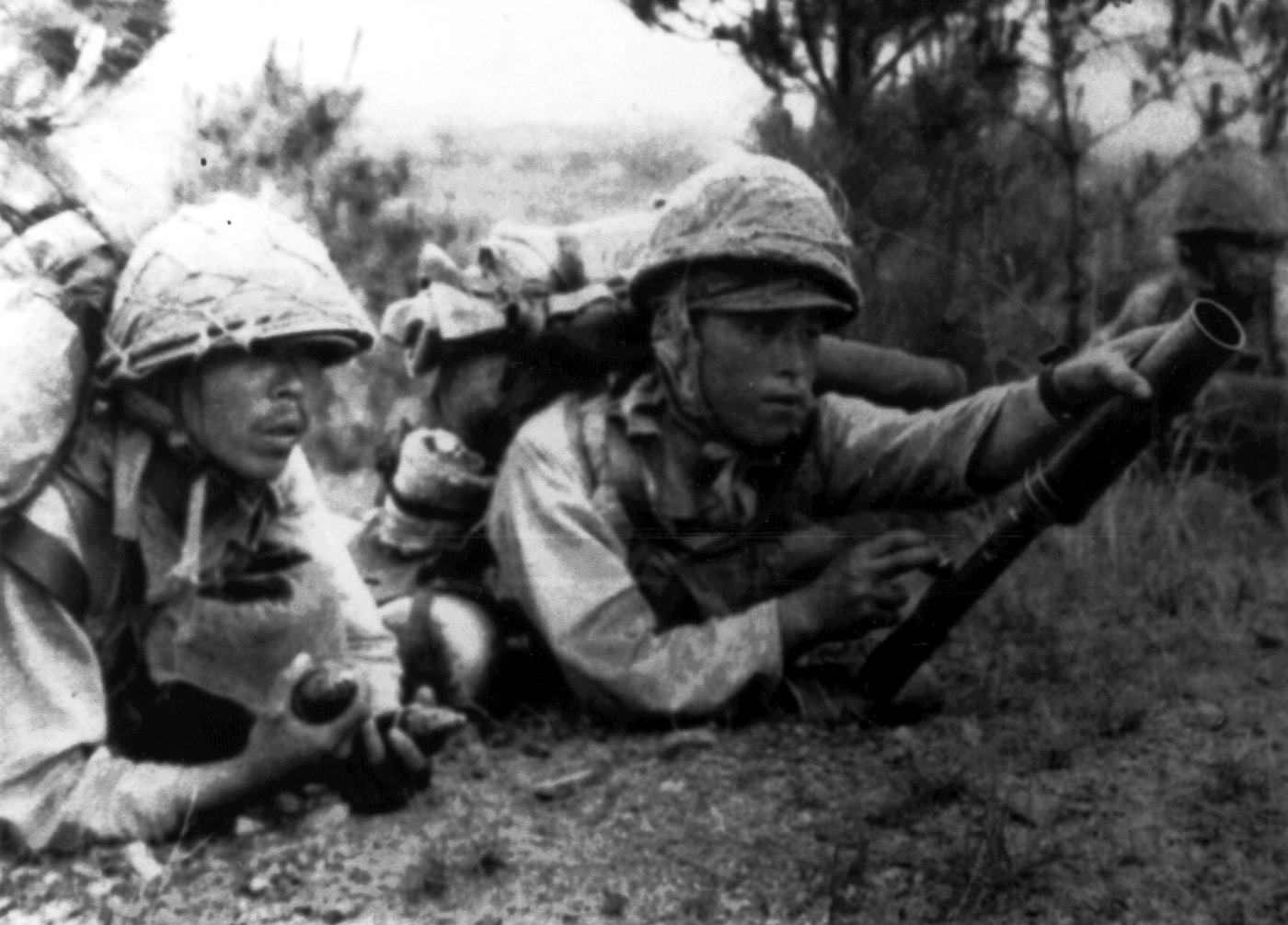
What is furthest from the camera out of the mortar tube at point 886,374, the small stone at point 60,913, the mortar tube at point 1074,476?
the mortar tube at point 886,374

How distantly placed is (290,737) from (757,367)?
1240 millimetres

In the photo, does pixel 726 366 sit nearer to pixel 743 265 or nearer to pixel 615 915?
pixel 743 265

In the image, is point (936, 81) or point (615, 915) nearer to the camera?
point (615, 915)

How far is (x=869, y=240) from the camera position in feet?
14.0

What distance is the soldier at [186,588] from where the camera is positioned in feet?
11.9

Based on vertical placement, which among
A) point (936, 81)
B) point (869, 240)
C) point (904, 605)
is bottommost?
point (904, 605)

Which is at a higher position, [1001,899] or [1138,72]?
[1138,72]

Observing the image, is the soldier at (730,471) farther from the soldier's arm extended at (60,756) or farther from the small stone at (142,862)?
the small stone at (142,862)

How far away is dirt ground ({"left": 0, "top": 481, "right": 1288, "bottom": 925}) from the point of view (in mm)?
3592

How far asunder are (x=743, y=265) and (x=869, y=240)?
0.37 m

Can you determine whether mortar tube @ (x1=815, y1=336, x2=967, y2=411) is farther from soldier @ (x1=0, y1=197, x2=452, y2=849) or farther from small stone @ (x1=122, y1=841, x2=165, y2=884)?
small stone @ (x1=122, y1=841, x2=165, y2=884)

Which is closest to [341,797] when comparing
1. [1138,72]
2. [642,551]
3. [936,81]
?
[642,551]

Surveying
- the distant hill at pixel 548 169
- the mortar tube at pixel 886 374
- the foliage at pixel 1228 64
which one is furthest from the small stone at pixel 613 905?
the foliage at pixel 1228 64

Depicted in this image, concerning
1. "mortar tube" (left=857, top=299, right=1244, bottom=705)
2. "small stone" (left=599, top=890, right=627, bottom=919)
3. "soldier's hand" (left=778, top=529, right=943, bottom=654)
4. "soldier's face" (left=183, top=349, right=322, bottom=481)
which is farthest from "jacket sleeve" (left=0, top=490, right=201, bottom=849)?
"mortar tube" (left=857, top=299, right=1244, bottom=705)
